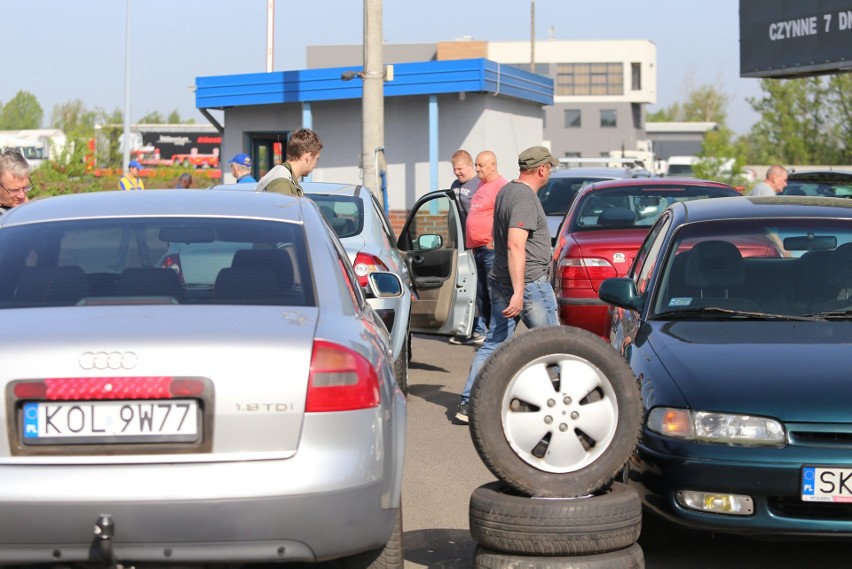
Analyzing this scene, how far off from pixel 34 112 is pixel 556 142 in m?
64.8

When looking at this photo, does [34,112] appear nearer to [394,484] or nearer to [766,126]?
[766,126]

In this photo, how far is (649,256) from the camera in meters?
6.85

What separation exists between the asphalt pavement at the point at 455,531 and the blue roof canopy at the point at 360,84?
15037 mm

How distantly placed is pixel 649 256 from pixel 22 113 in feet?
448

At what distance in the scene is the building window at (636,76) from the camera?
100.0 m

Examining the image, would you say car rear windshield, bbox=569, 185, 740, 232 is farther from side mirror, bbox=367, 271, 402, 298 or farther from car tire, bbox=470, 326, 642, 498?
car tire, bbox=470, 326, 642, 498

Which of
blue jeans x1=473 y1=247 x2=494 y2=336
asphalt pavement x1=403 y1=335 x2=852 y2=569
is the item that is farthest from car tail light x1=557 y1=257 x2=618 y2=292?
asphalt pavement x1=403 y1=335 x2=852 y2=569

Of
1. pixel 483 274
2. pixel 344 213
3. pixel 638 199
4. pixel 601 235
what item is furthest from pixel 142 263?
pixel 638 199

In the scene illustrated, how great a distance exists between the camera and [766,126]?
176 feet

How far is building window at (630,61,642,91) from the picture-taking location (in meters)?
100.0

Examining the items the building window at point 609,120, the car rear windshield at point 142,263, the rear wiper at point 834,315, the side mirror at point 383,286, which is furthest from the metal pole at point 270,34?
the building window at point 609,120

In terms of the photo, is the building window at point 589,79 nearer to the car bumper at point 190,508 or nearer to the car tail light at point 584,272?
the car tail light at point 584,272

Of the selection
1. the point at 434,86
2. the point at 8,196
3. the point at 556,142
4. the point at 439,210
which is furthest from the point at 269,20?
the point at 556,142

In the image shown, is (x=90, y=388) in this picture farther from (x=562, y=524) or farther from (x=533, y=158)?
(x=533, y=158)
